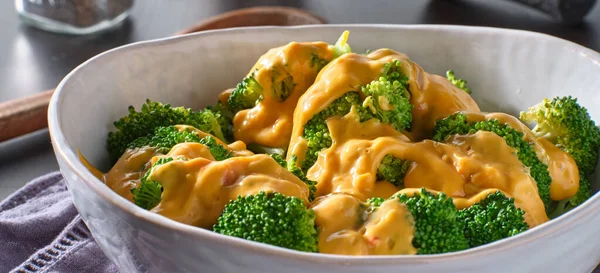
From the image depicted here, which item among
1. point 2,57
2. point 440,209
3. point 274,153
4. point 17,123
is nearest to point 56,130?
point 274,153

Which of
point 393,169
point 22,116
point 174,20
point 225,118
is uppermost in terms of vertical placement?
point 393,169

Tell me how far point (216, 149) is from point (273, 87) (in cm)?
24

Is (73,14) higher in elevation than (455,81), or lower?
lower

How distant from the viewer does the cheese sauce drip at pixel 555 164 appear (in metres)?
1.47

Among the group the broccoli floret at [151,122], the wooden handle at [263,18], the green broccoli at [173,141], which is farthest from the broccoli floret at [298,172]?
the wooden handle at [263,18]

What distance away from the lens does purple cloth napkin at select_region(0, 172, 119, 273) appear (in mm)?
1712

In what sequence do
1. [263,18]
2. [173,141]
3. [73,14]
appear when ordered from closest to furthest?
[173,141]
[263,18]
[73,14]

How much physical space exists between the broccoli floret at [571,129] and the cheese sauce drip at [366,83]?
161 mm

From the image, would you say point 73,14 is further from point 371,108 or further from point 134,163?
point 371,108

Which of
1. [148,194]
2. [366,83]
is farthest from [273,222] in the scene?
[366,83]

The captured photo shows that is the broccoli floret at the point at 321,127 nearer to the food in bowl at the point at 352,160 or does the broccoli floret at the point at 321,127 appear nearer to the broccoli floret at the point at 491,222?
the food in bowl at the point at 352,160

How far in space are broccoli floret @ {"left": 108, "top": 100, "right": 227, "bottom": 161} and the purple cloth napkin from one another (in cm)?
30

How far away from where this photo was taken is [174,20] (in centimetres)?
366

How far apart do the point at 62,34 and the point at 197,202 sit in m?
2.36
